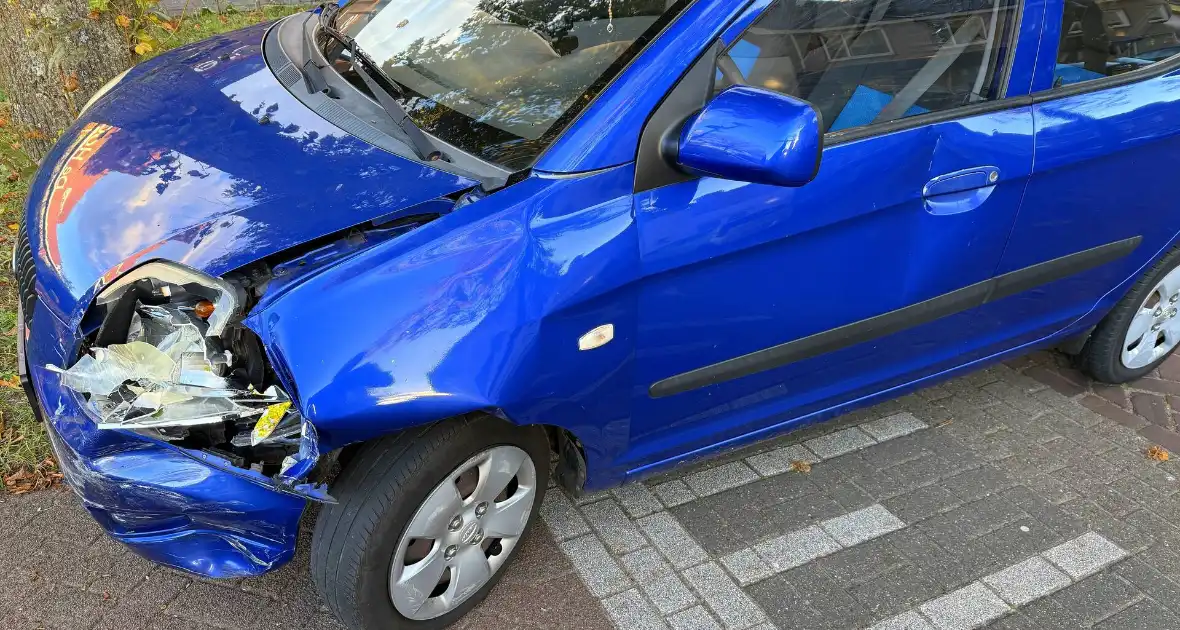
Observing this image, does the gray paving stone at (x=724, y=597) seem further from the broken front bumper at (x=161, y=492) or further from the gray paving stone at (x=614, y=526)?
the broken front bumper at (x=161, y=492)

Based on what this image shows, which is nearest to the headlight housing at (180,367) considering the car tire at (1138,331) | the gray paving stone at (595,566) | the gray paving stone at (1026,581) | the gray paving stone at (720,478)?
the gray paving stone at (595,566)

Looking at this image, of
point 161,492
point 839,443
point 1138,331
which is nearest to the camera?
point 161,492

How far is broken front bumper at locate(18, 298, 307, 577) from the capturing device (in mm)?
1760

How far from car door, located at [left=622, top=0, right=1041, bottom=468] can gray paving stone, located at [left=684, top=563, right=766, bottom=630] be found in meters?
0.39

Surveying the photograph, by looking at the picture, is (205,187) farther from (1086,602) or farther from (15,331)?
(1086,602)

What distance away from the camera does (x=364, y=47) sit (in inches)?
96.7

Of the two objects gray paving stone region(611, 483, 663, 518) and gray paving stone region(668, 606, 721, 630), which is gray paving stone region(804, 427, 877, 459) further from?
gray paving stone region(668, 606, 721, 630)

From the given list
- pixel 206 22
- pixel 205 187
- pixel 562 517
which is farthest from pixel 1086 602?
pixel 206 22

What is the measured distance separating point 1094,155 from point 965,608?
1407mm

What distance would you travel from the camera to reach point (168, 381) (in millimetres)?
1788

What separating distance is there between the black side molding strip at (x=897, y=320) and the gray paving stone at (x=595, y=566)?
0.64 m

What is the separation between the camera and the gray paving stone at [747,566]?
252 centimetres

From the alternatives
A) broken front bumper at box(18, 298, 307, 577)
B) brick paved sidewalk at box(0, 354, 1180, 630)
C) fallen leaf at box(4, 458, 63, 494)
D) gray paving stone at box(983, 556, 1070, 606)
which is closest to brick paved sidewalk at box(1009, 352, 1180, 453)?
brick paved sidewalk at box(0, 354, 1180, 630)

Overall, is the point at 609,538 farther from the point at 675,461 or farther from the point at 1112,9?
the point at 1112,9
